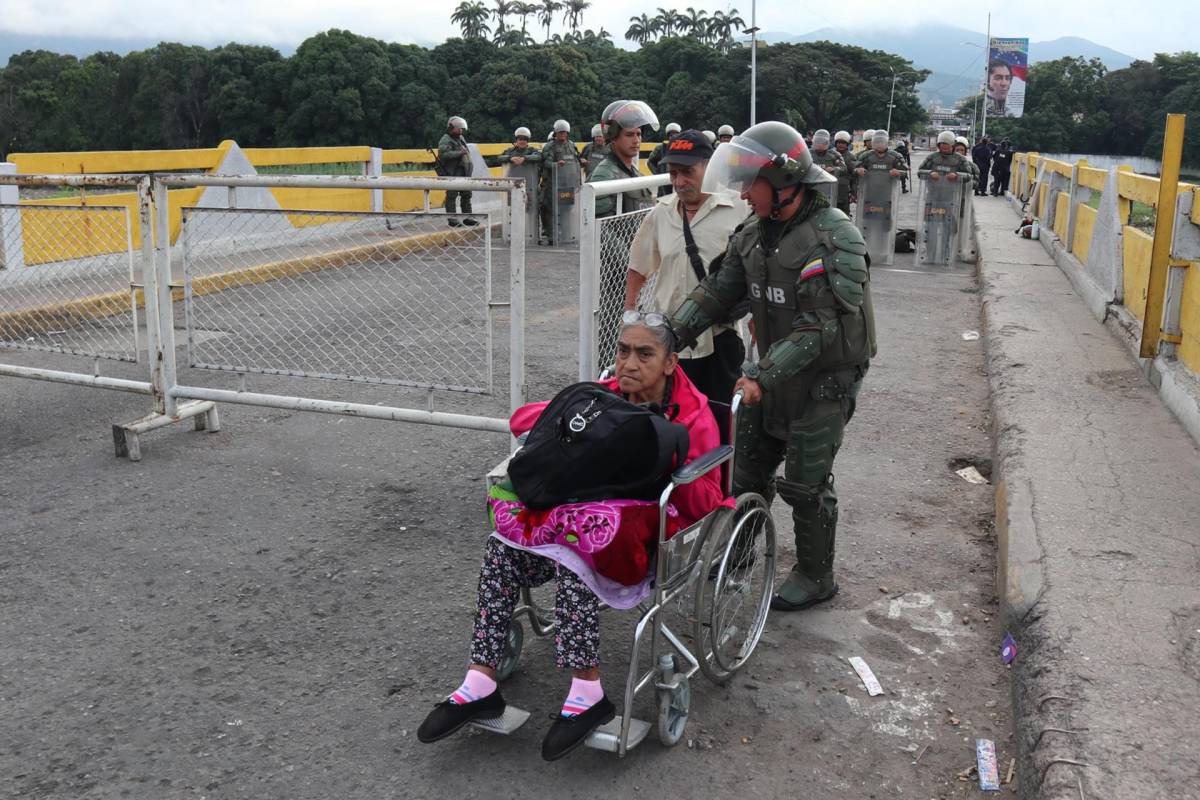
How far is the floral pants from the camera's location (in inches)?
119

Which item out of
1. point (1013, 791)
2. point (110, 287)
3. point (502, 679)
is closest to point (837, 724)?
point (1013, 791)

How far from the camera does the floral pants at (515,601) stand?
303cm

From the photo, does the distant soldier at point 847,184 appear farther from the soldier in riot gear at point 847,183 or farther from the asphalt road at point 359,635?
the asphalt road at point 359,635

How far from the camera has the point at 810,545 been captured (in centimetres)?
401

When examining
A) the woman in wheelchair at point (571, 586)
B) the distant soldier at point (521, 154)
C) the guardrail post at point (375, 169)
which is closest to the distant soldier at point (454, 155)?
the distant soldier at point (521, 154)

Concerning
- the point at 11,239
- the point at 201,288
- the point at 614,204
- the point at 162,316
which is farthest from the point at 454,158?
the point at 614,204

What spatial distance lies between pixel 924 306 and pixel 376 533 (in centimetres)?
848

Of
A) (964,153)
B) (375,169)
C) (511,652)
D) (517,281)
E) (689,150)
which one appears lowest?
(511,652)

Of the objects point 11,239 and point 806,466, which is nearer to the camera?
point 806,466

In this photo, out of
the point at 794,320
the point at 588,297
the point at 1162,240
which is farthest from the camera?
the point at 1162,240

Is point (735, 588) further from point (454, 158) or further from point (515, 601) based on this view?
point (454, 158)

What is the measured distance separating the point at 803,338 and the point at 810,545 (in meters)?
0.87

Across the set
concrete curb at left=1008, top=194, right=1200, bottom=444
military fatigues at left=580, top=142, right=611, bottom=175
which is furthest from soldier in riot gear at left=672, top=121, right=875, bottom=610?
military fatigues at left=580, top=142, right=611, bottom=175

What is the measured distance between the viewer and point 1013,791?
2971 millimetres
